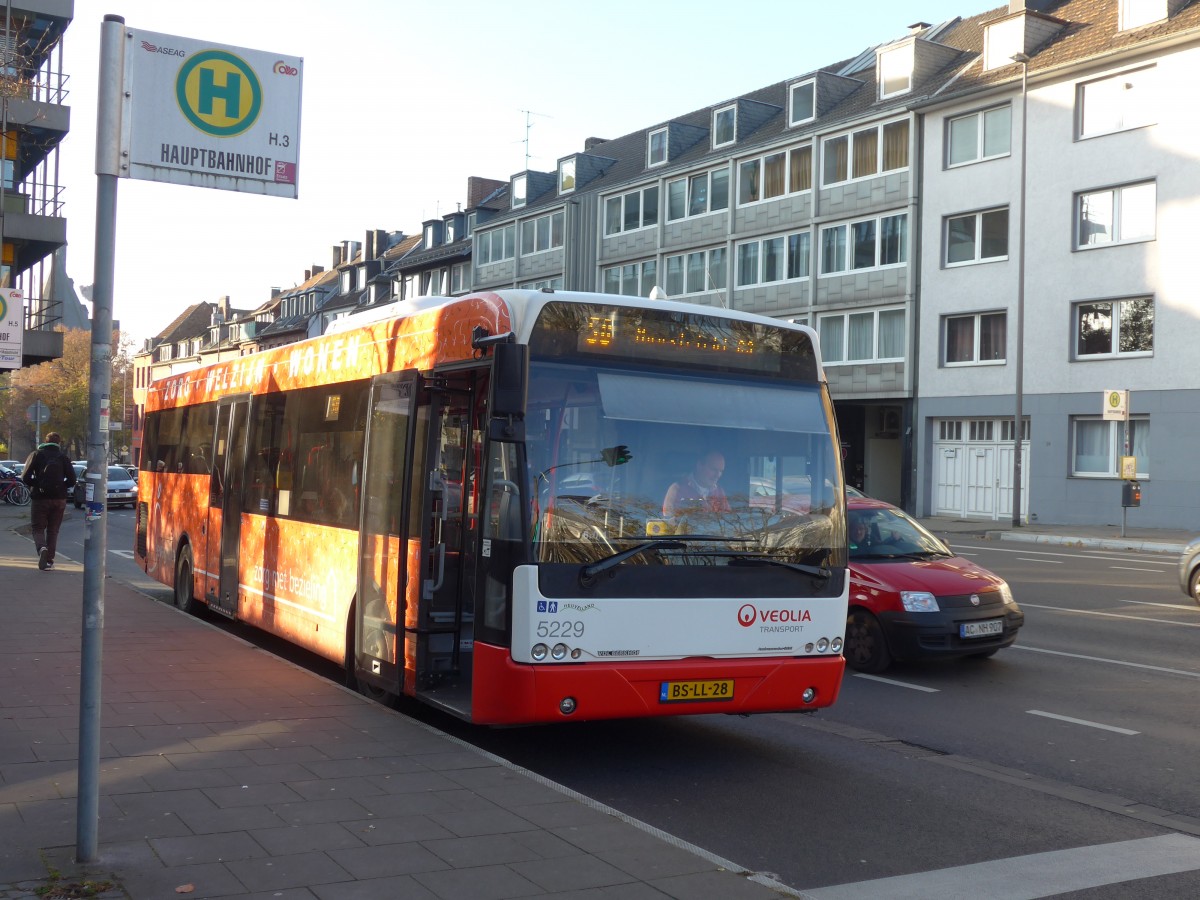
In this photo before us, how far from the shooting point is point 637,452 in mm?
7285

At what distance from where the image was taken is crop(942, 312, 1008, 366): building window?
123ft

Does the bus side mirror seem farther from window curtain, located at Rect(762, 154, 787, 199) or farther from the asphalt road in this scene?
window curtain, located at Rect(762, 154, 787, 199)

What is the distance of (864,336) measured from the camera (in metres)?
42.2

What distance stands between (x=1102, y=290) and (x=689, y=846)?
32151 mm

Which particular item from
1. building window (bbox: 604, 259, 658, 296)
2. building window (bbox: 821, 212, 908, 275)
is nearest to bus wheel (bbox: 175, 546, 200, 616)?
building window (bbox: 821, 212, 908, 275)

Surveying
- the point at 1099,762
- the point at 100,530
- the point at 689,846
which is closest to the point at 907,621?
the point at 1099,762

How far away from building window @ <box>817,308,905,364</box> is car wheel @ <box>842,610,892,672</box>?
3048 centimetres

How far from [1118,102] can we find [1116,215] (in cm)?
306

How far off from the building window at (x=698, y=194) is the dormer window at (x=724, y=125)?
4.64 feet

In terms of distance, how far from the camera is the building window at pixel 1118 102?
33.5 m

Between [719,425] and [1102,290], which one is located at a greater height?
[1102,290]

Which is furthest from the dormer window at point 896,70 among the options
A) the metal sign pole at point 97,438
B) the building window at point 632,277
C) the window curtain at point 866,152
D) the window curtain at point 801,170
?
the metal sign pole at point 97,438

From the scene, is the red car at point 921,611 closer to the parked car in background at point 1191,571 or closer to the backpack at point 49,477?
the parked car in background at point 1191,571

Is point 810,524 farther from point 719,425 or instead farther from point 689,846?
point 689,846
